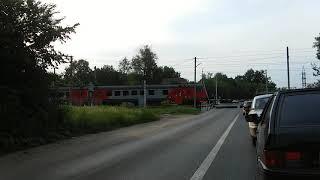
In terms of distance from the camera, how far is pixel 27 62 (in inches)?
838

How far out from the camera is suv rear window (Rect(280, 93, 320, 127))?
720 centimetres

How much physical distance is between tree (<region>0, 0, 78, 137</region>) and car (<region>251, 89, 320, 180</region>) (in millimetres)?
13873

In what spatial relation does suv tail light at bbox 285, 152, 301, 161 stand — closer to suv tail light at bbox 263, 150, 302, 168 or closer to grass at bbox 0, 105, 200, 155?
suv tail light at bbox 263, 150, 302, 168

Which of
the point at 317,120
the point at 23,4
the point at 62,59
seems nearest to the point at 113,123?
the point at 62,59

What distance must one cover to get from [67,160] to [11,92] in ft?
20.9

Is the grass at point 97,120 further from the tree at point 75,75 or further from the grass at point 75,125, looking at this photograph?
the tree at point 75,75

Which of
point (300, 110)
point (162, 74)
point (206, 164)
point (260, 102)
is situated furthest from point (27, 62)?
point (162, 74)

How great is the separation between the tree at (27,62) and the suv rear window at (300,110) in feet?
44.9

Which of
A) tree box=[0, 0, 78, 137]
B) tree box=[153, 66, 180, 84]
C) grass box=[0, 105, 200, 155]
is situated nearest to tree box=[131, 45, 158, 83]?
tree box=[153, 66, 180, 84]

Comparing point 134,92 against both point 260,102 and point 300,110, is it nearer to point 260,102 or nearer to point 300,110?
point 260,102

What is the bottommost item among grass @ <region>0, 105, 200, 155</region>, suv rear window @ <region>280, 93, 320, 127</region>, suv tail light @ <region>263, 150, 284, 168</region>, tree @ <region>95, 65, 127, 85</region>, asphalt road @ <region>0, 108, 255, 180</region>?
asphalt road @ <region>0, 108, 255, 180</region>

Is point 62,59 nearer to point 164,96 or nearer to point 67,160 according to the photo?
point 67,160

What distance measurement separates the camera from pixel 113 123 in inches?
1287

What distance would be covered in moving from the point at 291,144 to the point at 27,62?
15.9m
